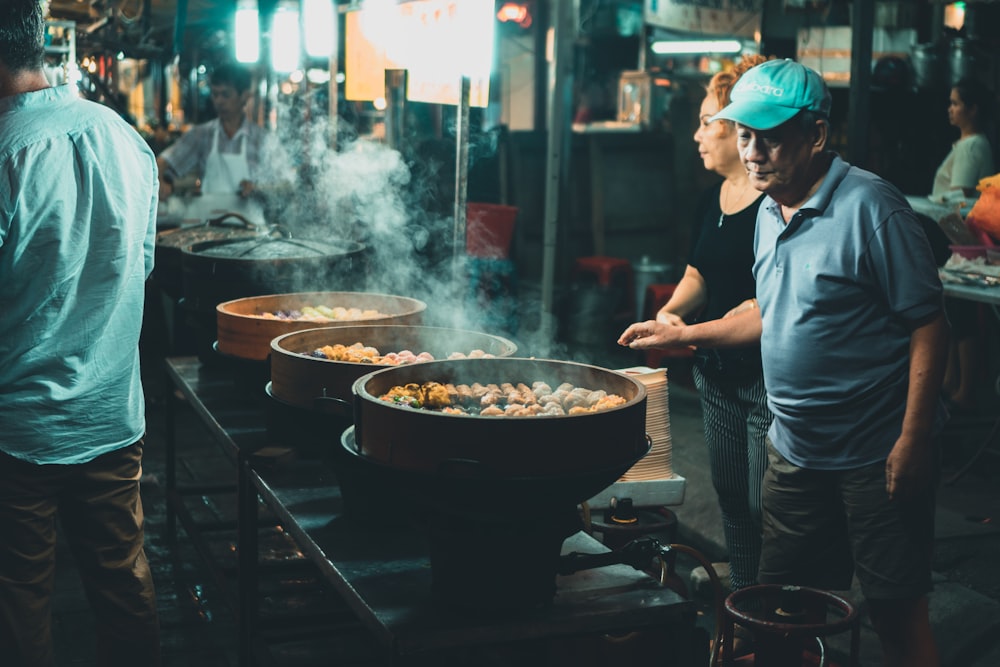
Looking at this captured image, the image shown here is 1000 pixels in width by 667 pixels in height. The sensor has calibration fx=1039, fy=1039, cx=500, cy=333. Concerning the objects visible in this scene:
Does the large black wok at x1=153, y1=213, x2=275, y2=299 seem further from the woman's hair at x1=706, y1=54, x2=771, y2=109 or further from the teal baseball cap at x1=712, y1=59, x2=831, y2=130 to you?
the teal baseball cap at x1=712, y1=59, x2=831, y2=130

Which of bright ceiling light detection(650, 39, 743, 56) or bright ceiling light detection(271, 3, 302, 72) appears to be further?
bright ceiling light detection(650, 39, 743, 56)

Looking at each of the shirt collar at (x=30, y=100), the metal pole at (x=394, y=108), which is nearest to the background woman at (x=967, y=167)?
the metal pole at (x=394, y=108)

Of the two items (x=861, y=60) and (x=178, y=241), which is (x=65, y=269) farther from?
(x=861, y=60)

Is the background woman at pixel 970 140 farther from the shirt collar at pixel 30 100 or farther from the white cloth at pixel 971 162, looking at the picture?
the shirt collar at pixel 30 100

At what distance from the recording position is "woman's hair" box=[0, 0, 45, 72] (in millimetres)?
3031

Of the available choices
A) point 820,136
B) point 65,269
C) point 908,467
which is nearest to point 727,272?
point 820,136

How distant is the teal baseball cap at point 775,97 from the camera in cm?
307

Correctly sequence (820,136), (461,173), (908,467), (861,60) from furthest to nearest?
(861,60)
(461,173)
(820,136)
(908,467)

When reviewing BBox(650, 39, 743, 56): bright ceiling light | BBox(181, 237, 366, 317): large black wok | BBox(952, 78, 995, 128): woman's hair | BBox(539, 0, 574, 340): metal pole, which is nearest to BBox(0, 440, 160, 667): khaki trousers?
BBox(181, 237, 366, 317): large black wok

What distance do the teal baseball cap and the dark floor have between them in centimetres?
247

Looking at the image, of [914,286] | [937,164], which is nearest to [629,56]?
[937,164]

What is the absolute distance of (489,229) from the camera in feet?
32.2

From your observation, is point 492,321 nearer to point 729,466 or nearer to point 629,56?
point 729,466

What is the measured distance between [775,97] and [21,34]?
224 cm
